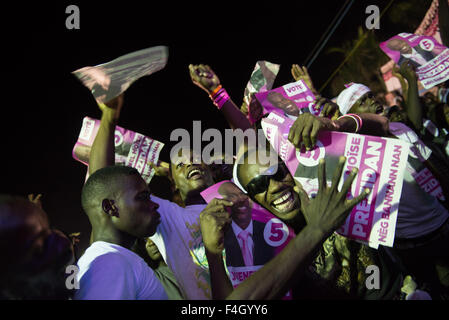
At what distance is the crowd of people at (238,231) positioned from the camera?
133 cm

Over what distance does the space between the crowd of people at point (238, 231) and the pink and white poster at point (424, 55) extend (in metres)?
0.09

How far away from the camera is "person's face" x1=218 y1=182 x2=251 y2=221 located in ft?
7.21

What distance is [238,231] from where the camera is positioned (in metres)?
2.15

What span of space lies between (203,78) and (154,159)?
40.3 inches

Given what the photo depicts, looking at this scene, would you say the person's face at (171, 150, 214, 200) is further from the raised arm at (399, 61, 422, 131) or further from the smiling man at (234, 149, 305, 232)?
the raised arm at (399, 61, 422, 131)

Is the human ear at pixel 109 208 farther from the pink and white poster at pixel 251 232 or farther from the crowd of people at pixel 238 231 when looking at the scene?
the pink and white poster at pixel 251 232

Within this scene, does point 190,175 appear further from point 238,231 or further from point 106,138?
point 238,231

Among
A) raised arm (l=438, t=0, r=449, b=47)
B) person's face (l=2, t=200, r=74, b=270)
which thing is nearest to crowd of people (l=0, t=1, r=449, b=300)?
person's face (l=2, t=200, r=74, b=270)

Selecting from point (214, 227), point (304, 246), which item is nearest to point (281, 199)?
point (214, 227)

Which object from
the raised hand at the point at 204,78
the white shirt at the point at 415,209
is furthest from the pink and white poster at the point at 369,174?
the raised hand at the point at 204,78

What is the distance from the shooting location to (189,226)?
2.38 m

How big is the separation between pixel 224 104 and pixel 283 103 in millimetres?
551

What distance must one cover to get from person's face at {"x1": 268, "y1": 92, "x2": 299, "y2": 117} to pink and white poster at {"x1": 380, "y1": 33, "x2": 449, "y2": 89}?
1.46 m
